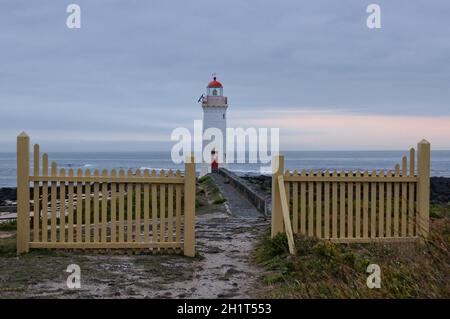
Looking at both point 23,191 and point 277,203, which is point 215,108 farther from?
point 23,191

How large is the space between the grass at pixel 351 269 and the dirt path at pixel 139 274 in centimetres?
41

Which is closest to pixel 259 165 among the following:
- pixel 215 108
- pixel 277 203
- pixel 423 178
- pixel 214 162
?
pixel 214 162

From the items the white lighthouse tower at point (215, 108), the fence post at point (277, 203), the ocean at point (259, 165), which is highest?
the white lighthouse tower at point (215, 108)

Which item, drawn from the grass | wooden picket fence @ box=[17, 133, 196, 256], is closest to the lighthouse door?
the grass

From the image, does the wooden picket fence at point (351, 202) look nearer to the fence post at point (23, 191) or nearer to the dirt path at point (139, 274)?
the dirt path at point (139, 274)

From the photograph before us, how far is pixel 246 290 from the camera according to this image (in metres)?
6.63

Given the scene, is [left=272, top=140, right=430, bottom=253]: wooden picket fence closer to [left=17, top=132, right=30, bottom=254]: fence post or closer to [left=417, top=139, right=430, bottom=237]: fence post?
[left=417, top=139, right=430, bottom=237]: fence post

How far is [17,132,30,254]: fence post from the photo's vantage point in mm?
8422

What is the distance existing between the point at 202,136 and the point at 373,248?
2974cm

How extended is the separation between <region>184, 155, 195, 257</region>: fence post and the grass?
3.39 feet

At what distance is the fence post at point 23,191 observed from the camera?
8.42 m

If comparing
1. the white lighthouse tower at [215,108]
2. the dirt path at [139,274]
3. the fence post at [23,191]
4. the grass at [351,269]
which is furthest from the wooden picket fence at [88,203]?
the white lighthouse tower at [215,108]
